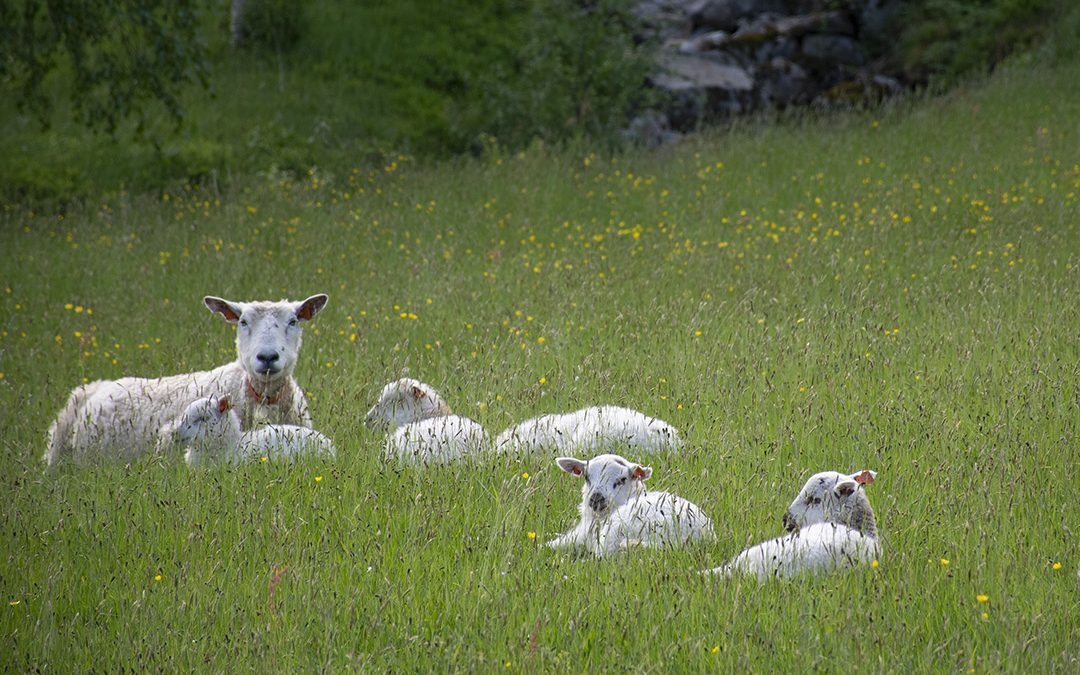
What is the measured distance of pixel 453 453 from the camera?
6.93 m

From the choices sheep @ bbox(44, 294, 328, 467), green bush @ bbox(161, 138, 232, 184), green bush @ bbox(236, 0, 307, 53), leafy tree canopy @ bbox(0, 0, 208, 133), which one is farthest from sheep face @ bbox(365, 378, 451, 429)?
green bush @ bbox(236, 0, 307, 53)

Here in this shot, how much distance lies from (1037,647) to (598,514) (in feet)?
7.64

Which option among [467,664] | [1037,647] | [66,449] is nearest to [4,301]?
[66,449]

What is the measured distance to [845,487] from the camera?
5.67 meters

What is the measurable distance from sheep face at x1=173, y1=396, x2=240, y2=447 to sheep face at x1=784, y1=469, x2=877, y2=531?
380 centimetres

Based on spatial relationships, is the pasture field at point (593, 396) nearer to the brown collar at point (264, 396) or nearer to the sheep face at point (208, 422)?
the sheep face at point (208, 422)

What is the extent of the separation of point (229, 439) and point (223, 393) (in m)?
1.23

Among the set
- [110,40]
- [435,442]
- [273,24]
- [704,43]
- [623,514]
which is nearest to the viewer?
[623,514]

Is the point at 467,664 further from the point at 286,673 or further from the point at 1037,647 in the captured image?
the point at 1037,647

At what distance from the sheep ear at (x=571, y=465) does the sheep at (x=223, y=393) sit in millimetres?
2872

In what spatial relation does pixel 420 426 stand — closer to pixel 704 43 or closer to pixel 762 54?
pixel 704 43

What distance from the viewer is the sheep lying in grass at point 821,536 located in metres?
5.12

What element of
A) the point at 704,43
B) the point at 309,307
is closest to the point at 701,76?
the point at 704,43

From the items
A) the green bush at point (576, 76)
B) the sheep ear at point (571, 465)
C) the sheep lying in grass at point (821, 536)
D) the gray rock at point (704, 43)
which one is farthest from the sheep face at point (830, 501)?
the gray rock at point (704, 43)
